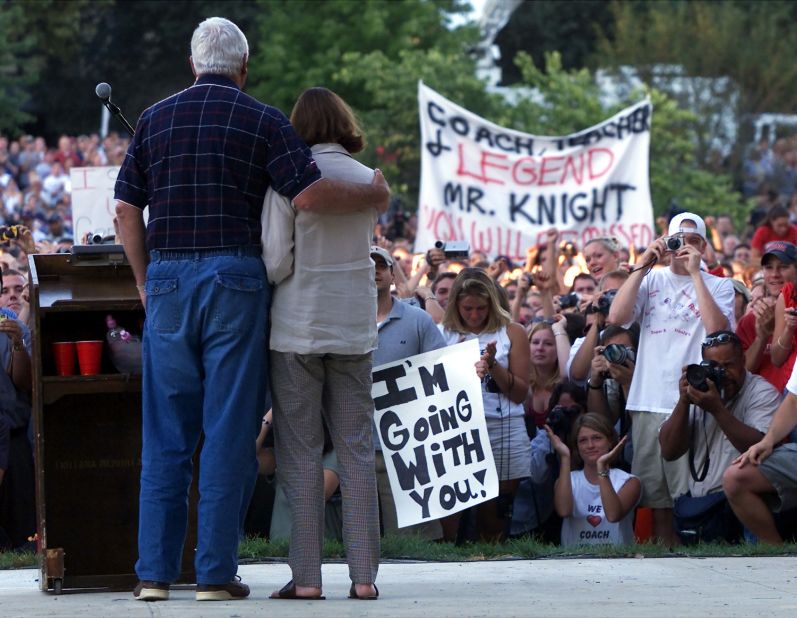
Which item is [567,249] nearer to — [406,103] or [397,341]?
[397,341]

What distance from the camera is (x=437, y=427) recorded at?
9.69 metres

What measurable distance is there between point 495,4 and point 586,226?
4845 cm

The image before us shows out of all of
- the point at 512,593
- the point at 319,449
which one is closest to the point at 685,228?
the point at 512,593

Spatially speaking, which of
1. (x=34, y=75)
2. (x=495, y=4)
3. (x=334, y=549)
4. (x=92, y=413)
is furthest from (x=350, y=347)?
(x=495, y=4)

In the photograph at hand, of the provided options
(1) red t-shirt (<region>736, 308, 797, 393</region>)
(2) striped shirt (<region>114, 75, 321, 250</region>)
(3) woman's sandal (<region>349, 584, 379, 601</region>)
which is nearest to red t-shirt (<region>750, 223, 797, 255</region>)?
(1) red t-shirt (<region>736, 308, 797, 393</region>)

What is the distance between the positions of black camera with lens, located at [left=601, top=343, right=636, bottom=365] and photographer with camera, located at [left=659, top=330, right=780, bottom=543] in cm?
57

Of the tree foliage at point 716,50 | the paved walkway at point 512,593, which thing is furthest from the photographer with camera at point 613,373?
the tree foliage at point 716,50

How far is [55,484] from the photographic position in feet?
22.9

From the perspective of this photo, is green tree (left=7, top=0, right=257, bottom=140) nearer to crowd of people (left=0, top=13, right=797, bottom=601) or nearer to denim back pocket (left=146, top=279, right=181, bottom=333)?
crowd of people (left=0, top=13, right=797, bottom=601)

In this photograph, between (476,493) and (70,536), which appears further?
(476,493)

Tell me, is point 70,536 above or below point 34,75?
below

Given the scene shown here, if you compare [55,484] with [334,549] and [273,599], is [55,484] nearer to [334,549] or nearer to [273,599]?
[273,599]

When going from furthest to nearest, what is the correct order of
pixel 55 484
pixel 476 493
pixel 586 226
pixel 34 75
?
pixel 34 75
pixel 586 226
pixel 476 493
pixel 55 484

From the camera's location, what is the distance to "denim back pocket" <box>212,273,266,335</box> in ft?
20.6
